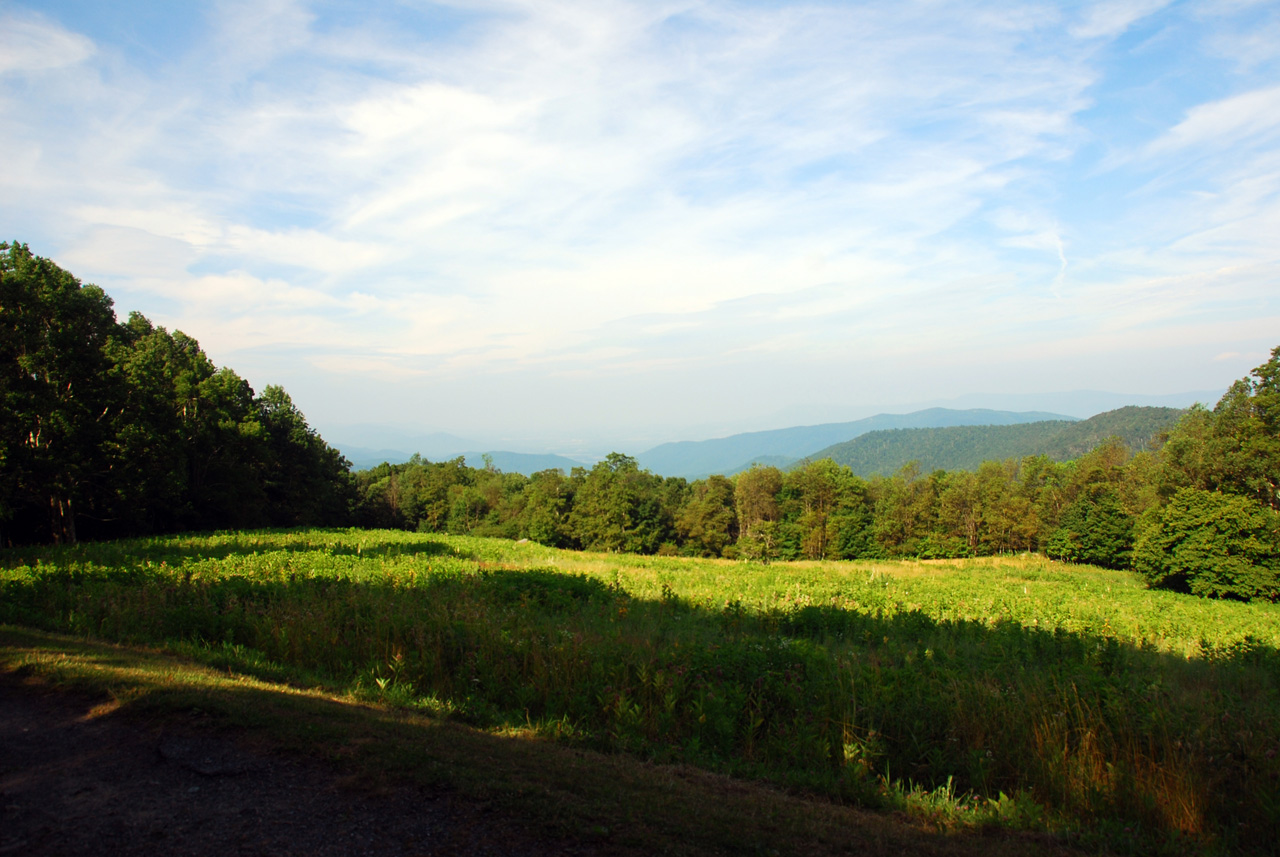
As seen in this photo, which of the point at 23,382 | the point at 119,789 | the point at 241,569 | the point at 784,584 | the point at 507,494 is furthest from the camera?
the point at 507,494

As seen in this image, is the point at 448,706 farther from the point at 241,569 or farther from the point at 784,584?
the point at 784,584

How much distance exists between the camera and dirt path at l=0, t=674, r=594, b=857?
3.75 metres

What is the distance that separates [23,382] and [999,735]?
34.9 metres

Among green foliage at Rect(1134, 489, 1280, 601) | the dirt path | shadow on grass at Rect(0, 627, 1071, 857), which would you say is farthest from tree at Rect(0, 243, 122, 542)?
green foliage at Rect(1134, 489, 1280, 601)

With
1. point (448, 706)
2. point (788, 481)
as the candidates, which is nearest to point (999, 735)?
point (448, 706)

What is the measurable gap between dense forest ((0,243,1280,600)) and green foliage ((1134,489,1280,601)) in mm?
91

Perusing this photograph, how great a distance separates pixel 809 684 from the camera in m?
7.23

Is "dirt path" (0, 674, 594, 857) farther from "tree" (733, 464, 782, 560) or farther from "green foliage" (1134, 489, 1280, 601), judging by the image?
"tree" (733, 464, 782, 560)

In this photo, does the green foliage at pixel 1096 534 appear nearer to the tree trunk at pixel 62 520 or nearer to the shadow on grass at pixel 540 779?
the shadow on grass at pixel 540 779

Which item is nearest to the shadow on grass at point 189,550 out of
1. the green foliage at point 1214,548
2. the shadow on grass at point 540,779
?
the shadow on grass at point 540,779

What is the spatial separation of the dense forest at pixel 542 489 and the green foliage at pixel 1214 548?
0.30 feet

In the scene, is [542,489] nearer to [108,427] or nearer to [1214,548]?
[108,427]

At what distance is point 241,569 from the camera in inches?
598

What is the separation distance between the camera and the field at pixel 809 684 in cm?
524
